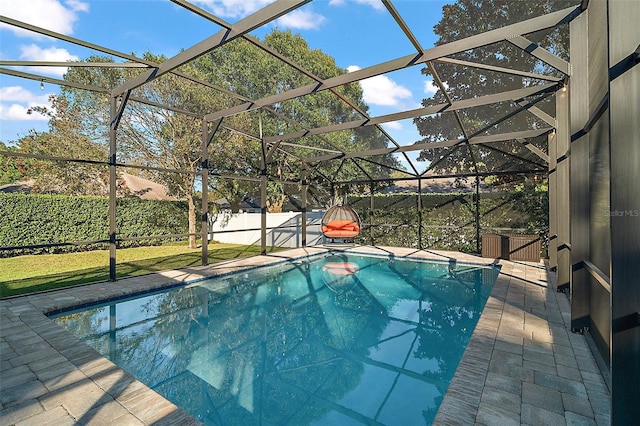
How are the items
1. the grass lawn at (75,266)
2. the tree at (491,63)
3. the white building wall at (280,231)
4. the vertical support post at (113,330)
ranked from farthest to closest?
1. the white building wall at (280,231)
2. the tree at (491,63)
3. the grass lawn at (75,266)
4. the vertical support post at (113,330)

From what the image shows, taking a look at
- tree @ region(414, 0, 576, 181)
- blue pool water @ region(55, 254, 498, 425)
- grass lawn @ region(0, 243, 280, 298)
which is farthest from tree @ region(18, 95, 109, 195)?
tree @ region(414, 0, 576, 181)

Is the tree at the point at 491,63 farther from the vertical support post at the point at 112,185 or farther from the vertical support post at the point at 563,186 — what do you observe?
the vertical support post at the point at 112,185

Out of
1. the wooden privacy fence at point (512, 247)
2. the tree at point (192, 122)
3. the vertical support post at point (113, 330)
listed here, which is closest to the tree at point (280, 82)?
the tree at point (192, 122)

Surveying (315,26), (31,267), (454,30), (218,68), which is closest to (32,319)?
(31,267)

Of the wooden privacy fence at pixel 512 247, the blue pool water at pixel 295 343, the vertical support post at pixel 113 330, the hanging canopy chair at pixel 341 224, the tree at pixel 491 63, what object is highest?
the tree at pixel 491 63

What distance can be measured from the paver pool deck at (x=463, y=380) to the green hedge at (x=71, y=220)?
25.6 feet

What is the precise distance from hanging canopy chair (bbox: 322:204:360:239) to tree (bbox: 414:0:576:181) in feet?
21.1

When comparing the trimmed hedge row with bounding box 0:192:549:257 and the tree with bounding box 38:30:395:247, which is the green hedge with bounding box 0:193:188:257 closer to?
the trimmed hedge row with bounding box 0:192:549:257

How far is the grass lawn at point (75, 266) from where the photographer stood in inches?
270

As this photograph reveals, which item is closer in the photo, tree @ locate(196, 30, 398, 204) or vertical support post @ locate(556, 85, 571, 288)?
vertical support post @ locate(556, 85, 571, 288)

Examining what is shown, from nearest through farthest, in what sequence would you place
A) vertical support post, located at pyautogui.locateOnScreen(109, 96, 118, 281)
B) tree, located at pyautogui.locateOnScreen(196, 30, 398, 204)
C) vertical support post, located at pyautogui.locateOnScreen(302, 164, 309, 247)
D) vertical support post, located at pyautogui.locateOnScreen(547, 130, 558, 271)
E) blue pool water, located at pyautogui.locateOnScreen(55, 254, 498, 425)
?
1. blue pool water, located at pyautogui.locateOnScreen(55, 254, 498, 425)
2. vertical support post, located at pyautogui.locateOnScreen(109, 96, 118, 281)
3. vertical support post, located at pyautogui.locateOnScreen(547, 130, 558, 271)
4. vertical support post, located at pyautogui.locateOnScreen(302, 164, 309, 247)
5. tree, located at pyautogui.locateOnScreen(196, 30, 398, 204)

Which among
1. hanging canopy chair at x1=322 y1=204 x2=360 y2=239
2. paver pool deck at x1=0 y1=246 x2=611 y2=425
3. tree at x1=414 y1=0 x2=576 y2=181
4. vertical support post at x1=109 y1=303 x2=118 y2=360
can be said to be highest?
tree at x1=414 y1=0 x2=576 y2=181

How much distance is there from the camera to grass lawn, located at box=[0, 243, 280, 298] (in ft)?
22.5

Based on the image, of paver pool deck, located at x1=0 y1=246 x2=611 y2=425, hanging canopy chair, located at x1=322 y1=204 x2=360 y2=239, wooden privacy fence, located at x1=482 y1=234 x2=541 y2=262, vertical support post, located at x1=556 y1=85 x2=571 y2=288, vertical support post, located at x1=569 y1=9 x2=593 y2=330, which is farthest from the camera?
wooden privacy fence, located at x1=482 y1=234 x2=541 y2=262
